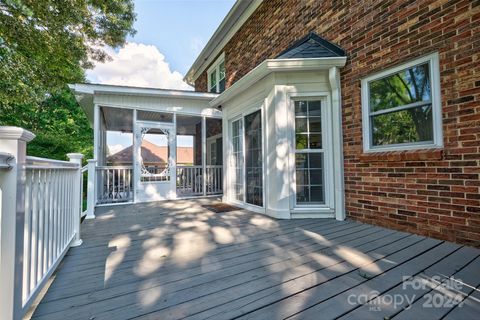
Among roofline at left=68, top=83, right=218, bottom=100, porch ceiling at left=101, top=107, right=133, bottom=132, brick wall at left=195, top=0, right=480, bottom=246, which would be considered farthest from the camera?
porch ceiling at left=101, top=107, right=133, bottom=132

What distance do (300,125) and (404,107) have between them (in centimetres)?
152

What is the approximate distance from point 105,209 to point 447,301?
5.73 meters

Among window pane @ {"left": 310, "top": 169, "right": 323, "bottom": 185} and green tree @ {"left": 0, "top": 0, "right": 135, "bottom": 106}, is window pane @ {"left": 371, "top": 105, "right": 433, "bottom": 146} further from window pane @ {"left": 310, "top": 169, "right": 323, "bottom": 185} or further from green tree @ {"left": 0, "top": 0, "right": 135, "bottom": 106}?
green tree @ {"left": 0, "top": 0, "right": 135, "bottom": 106}

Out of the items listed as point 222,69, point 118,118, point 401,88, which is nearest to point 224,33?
point 222,69

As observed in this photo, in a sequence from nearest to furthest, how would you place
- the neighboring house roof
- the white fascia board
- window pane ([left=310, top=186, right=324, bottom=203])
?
the white fascia board → window pane ([left=310, top=186, right=324, bottom=203]) → the neighboring house roof

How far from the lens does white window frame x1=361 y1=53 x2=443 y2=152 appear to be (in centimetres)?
274

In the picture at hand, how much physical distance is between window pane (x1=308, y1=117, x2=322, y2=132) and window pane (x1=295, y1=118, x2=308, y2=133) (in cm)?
9

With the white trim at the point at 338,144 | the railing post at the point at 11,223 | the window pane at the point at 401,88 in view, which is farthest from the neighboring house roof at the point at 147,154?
the window pane at the point at 401,88

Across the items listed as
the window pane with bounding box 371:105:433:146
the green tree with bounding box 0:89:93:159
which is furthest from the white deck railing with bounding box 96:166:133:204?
the green tree with bounding box 0:89:93:159

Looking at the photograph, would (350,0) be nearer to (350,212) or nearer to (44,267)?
(350,212)

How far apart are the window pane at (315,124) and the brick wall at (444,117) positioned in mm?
404

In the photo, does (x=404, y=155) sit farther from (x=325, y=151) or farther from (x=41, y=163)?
(x=41, y=163)

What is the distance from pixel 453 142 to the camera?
8.57 ft

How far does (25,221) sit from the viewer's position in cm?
133
